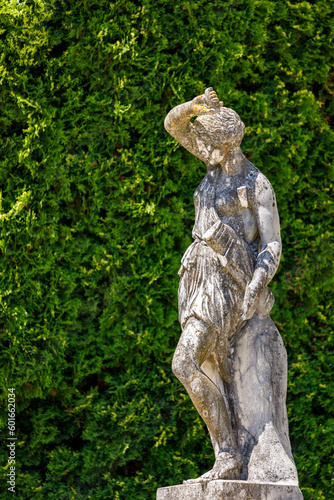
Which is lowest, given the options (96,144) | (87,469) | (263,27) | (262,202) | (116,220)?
(87,469)

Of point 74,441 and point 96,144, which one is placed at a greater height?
point 96,144

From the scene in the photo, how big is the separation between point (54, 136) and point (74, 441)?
9.70 ft

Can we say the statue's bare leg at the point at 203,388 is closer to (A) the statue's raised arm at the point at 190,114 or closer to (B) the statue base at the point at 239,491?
(B) the statue base at the point at 239,491

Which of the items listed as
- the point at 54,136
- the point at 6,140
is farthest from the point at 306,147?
the point at 6,140

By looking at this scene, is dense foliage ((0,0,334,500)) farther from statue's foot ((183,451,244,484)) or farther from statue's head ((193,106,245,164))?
statue's foot ((183,451,244,484))

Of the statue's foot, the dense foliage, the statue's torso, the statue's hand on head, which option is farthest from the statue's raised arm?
the dense foliage

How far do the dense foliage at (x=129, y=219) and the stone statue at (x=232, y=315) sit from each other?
253 cm

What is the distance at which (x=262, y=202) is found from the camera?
433cm

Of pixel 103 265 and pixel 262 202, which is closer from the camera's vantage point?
pixel 262 202

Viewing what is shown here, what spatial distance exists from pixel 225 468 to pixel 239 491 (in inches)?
8.0

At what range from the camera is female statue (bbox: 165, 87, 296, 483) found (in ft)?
13.4

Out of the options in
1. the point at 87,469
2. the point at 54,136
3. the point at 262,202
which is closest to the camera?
the point at 262,202

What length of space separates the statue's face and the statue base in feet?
6.20

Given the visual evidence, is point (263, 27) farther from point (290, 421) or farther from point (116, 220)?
point (290, 421)
